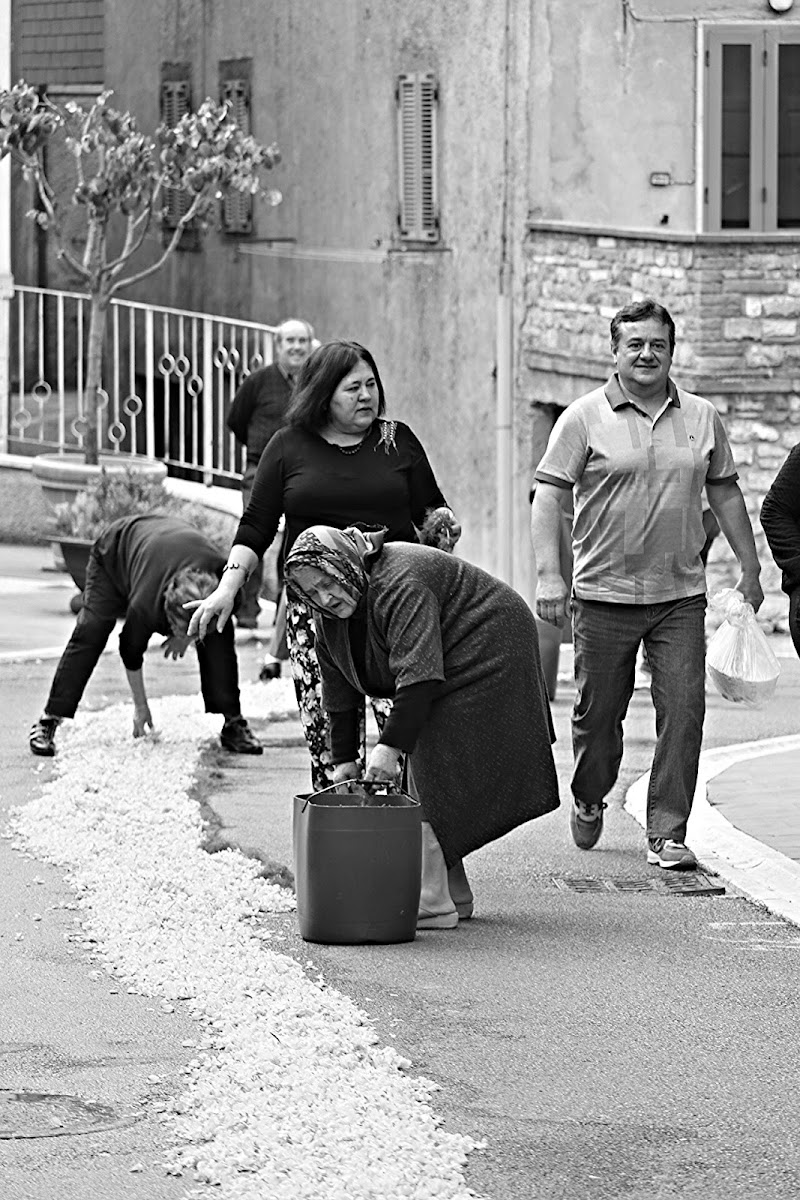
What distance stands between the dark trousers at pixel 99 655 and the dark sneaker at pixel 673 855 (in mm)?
2755

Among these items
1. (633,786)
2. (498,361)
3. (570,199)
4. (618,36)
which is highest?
(618,36)

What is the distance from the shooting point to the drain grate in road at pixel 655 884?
8.05 m

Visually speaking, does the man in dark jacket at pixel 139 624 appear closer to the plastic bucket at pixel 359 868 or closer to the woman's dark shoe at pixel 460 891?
the woman's dark shoe at pixel 460 891

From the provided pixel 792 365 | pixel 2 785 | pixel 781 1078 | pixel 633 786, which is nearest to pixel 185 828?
pixel 2 785

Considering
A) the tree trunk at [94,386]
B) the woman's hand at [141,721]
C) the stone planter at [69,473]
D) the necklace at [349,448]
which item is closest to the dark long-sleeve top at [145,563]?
the woman's hand at [141,721]

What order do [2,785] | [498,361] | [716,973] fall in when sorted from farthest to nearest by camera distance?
[498,361], [2,785], [716,973]

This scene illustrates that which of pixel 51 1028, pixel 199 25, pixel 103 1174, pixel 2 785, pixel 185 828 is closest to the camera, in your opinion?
pixel 103 1174

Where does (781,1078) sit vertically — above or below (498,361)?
below

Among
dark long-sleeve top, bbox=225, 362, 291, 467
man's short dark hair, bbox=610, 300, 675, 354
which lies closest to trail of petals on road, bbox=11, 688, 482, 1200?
man's short dark hair, bbox=610, 300, 675, 354

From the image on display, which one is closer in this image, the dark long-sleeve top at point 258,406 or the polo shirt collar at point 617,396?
the polo shirt collar at point 617,396

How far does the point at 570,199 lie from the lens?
67.4 ft

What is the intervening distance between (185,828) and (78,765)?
146 cm

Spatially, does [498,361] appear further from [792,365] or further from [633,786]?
[633,786]

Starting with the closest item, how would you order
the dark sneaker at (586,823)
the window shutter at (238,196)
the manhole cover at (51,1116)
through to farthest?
the manhole cover at (51,1116) < the dark sneaker at (586,823) < the window shutter at (238,196)
